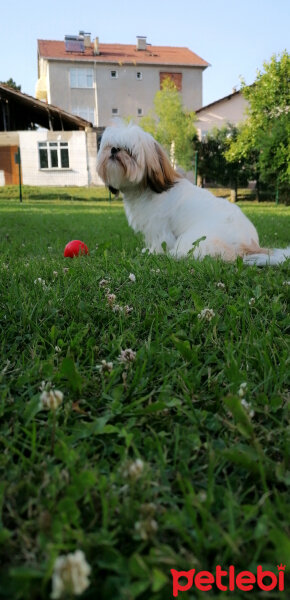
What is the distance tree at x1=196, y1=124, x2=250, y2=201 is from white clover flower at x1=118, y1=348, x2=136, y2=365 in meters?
30.0

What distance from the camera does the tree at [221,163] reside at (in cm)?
3030

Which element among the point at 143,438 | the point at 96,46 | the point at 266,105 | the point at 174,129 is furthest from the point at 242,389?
the point at 96,46

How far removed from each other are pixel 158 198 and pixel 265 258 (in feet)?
5.60

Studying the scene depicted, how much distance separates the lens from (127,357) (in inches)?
70.0

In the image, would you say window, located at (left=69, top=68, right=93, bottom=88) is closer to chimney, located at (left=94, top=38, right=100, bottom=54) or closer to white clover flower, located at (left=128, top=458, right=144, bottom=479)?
chimney, located at (left=94, top=38, right=100, bottom=54)

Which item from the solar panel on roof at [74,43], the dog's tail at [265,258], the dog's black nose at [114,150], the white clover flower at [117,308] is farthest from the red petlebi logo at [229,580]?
the solar panel on roof at [74,43]

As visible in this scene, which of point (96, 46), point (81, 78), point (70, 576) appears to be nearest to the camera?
point (70, 576)

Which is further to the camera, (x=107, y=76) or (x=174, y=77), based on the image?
(x=174, y=77)

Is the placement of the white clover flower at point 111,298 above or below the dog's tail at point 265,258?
below

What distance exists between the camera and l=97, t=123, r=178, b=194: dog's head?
4605mm

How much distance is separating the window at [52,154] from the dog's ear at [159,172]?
86.9 ft

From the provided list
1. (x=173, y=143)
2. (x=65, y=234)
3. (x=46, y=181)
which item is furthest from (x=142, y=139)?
(x=173, y=143)

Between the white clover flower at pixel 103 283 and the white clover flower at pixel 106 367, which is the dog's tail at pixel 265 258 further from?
the white clover flower at pixel 106 367

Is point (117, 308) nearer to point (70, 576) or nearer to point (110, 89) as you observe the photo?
point (70, 576)
